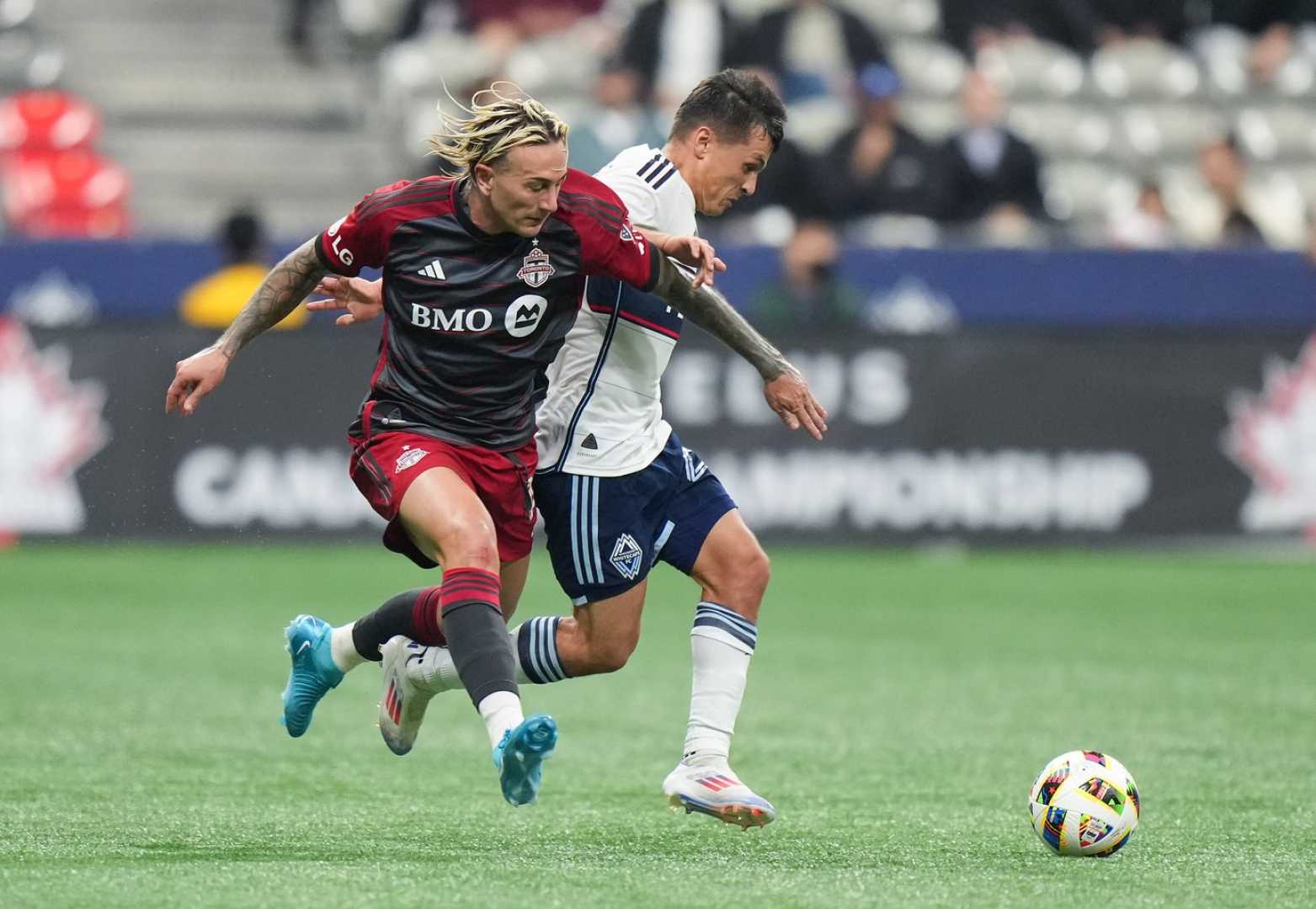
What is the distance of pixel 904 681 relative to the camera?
30.9 feet

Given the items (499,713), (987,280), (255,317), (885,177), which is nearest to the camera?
(499,713)

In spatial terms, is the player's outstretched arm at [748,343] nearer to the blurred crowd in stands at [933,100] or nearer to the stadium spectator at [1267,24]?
the blurred crowd in stands at [933,100]

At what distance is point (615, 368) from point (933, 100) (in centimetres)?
1272

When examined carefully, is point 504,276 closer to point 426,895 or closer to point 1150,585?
point 426,895

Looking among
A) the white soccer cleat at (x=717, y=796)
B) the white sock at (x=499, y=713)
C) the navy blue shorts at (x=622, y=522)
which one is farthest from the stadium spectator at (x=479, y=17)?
the white sock at (x=499, y=713)

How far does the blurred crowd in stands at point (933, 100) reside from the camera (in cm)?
1609

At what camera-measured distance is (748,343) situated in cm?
615

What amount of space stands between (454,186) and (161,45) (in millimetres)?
13970

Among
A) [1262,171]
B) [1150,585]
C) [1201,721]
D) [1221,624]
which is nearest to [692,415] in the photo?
[1150,585]

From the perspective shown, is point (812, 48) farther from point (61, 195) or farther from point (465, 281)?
point (465, 281)

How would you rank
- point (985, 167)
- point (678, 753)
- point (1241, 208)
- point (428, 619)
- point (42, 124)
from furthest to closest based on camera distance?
point (42, 124) → point (1241, 208) → point (985, 167) → point (678, 753) → point (428, 619)

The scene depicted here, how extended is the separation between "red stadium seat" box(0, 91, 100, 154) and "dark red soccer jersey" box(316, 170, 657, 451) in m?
11.8

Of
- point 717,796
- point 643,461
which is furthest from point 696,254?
point 717,796

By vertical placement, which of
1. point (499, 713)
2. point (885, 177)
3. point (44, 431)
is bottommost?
point (499, 713)
